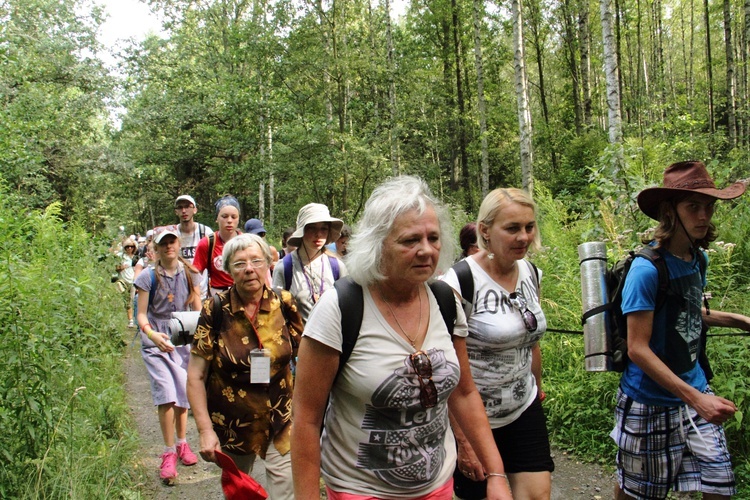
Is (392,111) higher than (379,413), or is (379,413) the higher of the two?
(392,111)

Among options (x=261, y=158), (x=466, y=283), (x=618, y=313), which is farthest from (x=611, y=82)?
(x=261, y=158)

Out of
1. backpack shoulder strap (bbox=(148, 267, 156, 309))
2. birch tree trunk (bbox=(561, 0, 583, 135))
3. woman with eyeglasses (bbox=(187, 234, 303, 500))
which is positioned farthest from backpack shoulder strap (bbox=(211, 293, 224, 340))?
birch tree trunk (bbox=(561, 0, 583, 135))

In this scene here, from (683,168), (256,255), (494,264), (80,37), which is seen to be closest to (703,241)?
(683,168)

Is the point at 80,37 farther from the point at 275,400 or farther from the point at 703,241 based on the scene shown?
the point at 703,241

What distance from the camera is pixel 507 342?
278 centimetres

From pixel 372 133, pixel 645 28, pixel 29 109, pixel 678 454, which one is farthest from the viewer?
pixel 645 28

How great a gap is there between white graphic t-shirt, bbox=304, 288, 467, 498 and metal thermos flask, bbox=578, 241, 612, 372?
1262 millimetres

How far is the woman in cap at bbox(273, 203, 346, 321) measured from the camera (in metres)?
4.38

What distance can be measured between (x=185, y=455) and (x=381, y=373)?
13.2ft

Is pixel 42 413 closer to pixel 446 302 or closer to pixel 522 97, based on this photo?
pixel 446 302

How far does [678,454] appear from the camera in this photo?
2.76 metres

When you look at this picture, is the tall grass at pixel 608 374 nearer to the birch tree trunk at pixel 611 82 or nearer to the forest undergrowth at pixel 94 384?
the forest undergrowth at pixel 94 384

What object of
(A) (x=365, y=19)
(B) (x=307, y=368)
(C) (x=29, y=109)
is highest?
(A) (x=365, y=19)

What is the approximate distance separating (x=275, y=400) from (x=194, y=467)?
2418 millimetres
